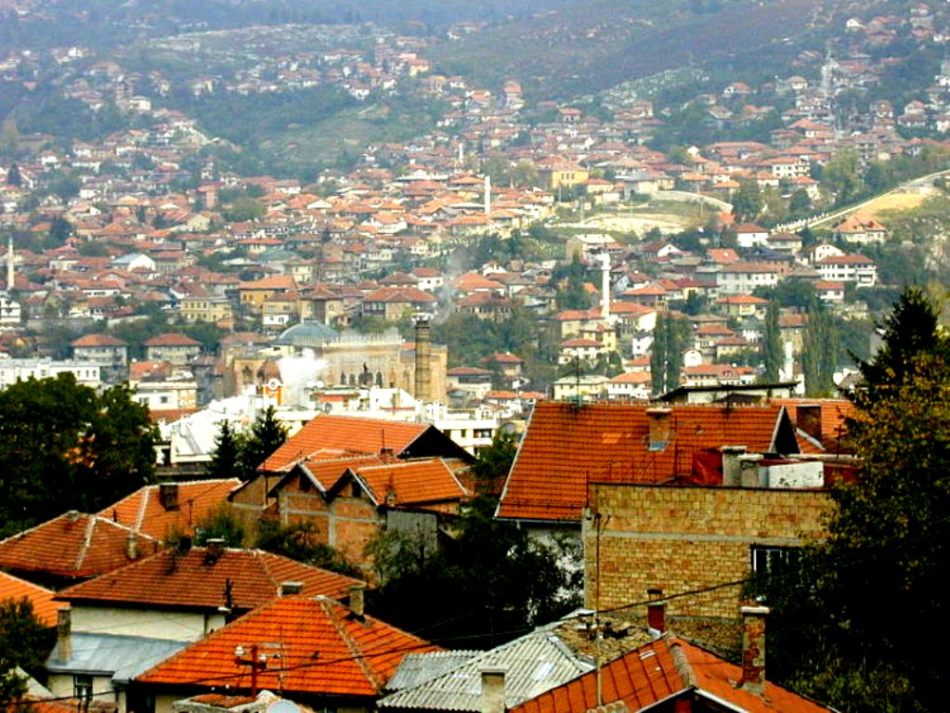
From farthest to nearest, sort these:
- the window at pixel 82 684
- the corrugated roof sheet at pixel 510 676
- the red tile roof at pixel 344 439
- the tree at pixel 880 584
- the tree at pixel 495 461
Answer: the red tile roof at pixel 344 439 → the tree at pixel 495 461 → the window at pixel 82 684 → the tree at pixel 880 584 → the corrugated roof sheet at pixel 510 676

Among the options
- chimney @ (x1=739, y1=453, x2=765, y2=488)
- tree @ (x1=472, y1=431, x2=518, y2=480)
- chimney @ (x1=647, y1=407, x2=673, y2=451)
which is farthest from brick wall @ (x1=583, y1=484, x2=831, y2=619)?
tree @ (x1=472, y1=431, x2=518, y2=480)

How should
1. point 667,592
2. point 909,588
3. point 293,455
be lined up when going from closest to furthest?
point 909,588, point 667,592, point 293,455

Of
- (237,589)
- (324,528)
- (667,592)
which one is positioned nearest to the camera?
(667,592)

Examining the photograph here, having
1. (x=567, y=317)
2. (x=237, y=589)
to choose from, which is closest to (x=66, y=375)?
(x=237, y=589)

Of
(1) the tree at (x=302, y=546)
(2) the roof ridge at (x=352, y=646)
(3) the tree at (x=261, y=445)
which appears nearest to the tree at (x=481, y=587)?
(2) the roof ridge at (x=352, y=646)

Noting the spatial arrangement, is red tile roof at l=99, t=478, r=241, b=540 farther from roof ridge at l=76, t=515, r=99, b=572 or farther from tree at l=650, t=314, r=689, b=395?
tree at l=650, t=314, r=689, b=395

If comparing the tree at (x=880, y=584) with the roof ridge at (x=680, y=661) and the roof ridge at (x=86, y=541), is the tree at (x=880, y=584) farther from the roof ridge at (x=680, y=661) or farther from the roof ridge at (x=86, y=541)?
the roof ridge at (x=86, y=541)

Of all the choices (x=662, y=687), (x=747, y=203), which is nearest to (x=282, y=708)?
(x=662, y=687)

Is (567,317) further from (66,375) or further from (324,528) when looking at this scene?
(324,528)

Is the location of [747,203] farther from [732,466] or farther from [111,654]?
[732,466]
